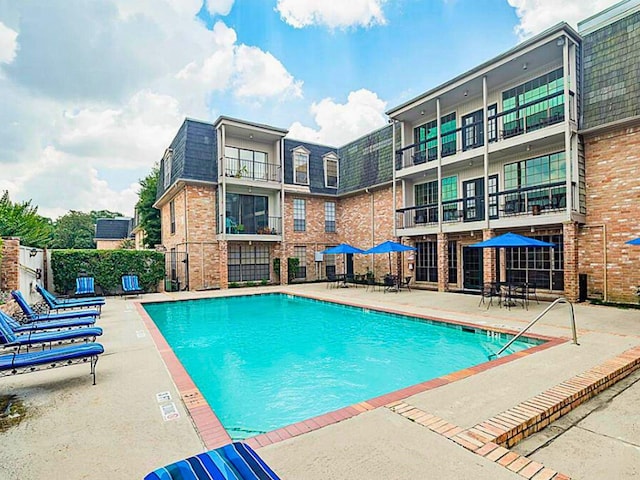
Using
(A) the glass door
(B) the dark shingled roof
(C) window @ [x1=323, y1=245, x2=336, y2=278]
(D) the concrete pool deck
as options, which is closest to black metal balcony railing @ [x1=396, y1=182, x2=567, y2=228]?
(A) the glass door

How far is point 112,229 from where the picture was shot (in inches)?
1820

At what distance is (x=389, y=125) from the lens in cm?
1909

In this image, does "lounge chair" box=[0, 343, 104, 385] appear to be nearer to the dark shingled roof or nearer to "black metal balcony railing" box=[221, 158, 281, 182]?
"black metal balcony railing" box=[221, 158, 281, 182]

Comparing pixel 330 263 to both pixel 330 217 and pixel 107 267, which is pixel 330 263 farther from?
pixel 107 267

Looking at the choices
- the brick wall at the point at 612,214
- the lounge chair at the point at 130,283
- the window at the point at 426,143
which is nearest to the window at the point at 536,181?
the brick wall at the point at 612,214

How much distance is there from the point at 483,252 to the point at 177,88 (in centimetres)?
1479

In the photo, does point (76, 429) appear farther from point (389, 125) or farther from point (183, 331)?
point (389, 125)

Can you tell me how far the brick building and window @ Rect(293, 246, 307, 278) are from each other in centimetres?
7

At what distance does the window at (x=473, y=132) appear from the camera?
15.1 m

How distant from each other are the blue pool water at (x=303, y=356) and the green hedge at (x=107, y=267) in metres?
5.25

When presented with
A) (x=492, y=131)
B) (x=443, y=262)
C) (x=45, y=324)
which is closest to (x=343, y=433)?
(x=45, y=324)

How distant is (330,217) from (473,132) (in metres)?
10.1

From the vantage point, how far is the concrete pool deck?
282 centimetres

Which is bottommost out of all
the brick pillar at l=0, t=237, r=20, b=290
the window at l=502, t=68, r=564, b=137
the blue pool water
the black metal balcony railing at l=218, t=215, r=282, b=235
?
the blue pool water
